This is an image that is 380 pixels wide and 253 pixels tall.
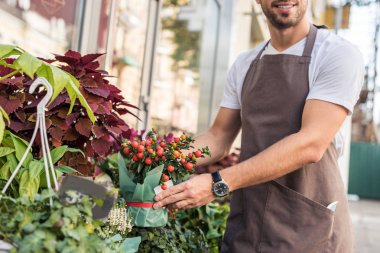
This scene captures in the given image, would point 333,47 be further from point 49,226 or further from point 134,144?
point 49,226

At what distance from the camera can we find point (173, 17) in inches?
233

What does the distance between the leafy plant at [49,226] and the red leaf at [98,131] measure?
608 millimetres

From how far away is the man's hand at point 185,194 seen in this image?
5.32 feet

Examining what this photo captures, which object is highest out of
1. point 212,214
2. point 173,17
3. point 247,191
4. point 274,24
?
point 173,17

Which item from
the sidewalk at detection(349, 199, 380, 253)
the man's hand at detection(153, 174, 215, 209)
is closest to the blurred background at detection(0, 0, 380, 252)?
the sidewalk at detection(349, 199, 380, 253)

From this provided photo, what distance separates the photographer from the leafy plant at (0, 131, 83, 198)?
134cm

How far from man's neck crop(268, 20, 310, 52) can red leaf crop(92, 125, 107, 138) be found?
0.84 metres

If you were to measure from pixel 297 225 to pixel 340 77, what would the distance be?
0.55m

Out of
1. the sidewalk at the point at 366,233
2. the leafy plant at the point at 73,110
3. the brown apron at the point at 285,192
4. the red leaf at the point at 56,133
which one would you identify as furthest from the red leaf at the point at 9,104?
the sidewalk at the point at 366,233


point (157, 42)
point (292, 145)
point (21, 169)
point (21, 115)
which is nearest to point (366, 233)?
point (157, 42)

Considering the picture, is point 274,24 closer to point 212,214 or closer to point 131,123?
point 212,214

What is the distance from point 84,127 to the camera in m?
1.67

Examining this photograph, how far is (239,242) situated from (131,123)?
2.40 metres

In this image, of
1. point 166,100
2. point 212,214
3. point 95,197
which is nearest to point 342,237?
point 212,214
